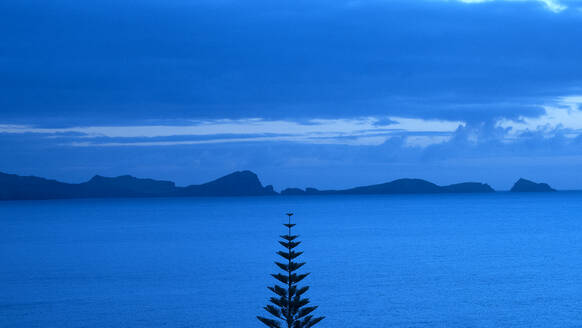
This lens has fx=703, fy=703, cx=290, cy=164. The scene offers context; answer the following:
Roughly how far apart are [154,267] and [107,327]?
97.3 feet

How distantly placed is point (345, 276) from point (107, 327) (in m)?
27.2

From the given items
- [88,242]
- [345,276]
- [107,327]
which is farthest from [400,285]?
[88,242]

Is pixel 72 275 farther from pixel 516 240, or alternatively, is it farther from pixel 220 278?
pixel 516 240

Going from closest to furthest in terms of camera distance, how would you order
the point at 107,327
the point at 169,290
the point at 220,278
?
the point at 107,327 → the point at 169,290 → the point at 220,278

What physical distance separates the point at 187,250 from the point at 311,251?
52.7 feet

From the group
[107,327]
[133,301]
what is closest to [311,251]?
[133,301]

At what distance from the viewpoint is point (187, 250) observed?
90.9 m

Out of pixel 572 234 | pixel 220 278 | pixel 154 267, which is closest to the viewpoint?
pixel 220 278

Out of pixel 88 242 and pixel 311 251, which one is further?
pixel 88 242

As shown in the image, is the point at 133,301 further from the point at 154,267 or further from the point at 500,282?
the point at 500,282

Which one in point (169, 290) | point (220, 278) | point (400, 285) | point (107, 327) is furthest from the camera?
point (220, 278)

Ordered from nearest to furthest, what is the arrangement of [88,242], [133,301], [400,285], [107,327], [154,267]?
[107,327] → [133,301] → [400,285] → [154,267] → [88,242]

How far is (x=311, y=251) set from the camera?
89188 mm

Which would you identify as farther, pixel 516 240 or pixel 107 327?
pixel 516 240
